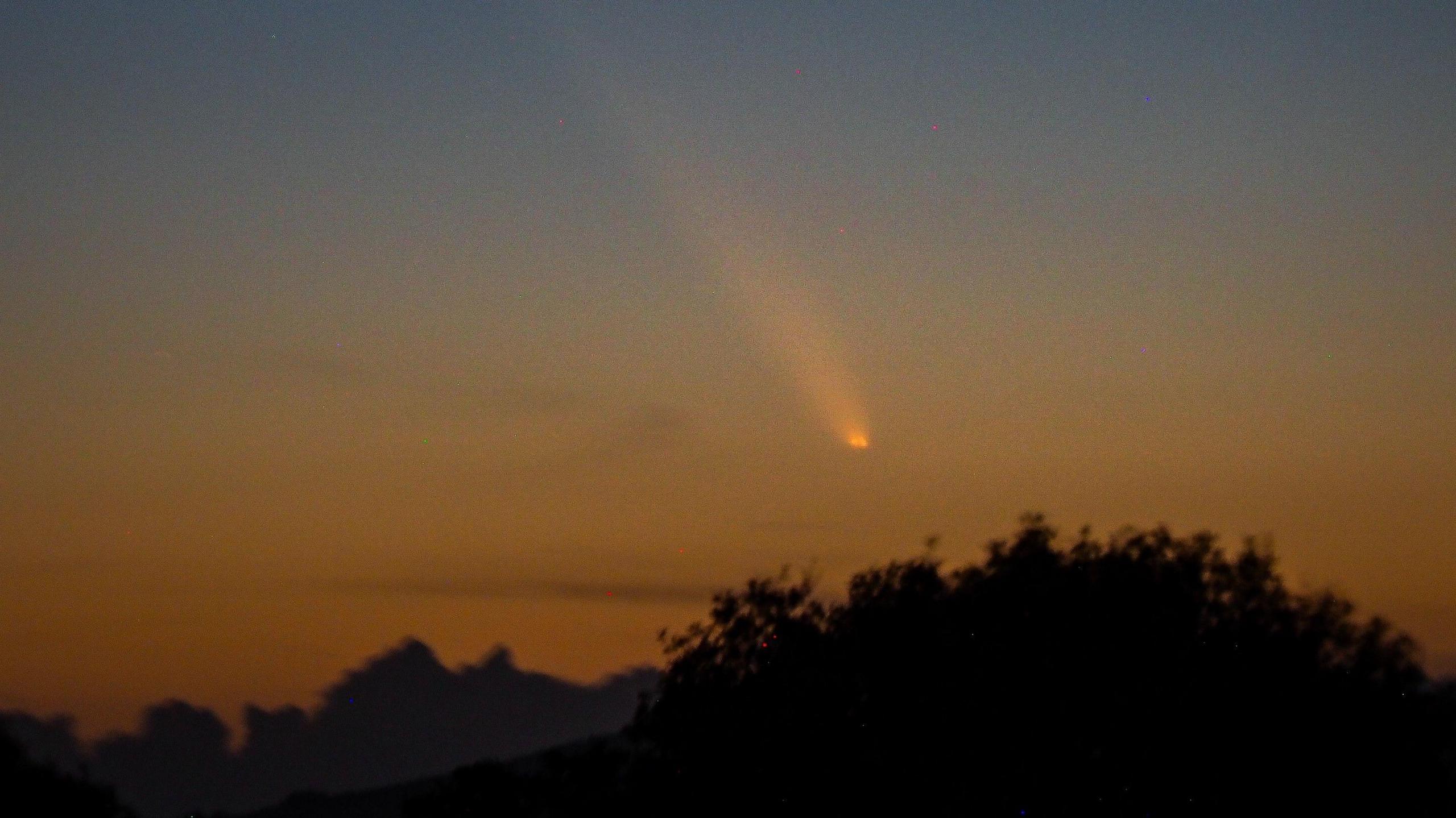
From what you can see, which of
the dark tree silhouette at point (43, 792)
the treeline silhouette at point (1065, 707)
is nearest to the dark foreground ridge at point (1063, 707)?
the treeline silhouette at point (1065, 707)

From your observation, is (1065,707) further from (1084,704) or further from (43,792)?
(43,792)

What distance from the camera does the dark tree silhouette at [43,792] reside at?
181 feet

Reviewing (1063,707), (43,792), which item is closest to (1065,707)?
(1063,707)

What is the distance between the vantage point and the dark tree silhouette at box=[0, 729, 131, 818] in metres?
55.1

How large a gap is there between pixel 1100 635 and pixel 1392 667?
7268mm

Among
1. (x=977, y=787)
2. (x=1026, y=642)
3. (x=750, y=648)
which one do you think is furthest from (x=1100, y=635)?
(x=750, y=648)

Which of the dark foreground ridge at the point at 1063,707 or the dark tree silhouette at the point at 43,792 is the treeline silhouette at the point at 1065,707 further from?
the dark tree silhouette at the point at 43,792

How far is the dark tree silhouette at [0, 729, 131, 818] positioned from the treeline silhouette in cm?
2221

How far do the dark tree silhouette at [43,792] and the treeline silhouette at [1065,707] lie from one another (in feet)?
72.9

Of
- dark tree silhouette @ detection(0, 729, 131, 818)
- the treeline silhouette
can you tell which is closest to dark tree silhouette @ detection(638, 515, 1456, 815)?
the treeline silhouette

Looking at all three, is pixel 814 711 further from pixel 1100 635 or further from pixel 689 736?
pixel 1100 635

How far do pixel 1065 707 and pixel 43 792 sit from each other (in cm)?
3580

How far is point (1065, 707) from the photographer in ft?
123

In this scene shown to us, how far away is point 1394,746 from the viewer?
3791cm
